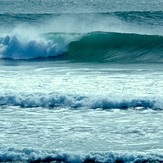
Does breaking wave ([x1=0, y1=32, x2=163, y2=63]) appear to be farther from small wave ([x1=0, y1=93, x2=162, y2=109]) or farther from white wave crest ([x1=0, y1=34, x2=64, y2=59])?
small wave ([x1=0, y1=93, x2=162, y2=109])

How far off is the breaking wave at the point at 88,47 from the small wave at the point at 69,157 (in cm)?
1148

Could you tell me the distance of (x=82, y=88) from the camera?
16.6m

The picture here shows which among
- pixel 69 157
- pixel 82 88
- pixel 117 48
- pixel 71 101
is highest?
pixel 117 48

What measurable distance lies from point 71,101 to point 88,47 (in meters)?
10.5

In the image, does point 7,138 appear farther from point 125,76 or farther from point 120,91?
point 125,76

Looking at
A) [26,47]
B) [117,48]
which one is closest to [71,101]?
[117,48]

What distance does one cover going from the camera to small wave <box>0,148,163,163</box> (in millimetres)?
11102

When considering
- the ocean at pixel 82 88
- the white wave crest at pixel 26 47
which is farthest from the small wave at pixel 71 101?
the white wave crest at pixel 26 47

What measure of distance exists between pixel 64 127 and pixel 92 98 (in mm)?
2098

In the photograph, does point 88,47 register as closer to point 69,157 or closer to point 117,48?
point 117,48

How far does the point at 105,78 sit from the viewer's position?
60.2 ft

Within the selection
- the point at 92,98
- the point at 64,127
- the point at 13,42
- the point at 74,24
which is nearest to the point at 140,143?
the point at 64,127

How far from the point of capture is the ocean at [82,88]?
11875 mm

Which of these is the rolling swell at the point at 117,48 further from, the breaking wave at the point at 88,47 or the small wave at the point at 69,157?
the small wave at the point at 69,157
